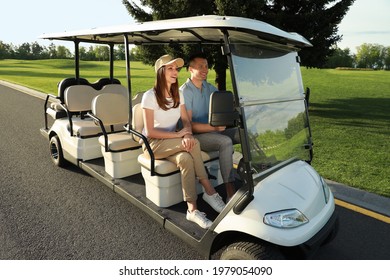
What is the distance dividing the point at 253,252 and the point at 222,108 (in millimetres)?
1025

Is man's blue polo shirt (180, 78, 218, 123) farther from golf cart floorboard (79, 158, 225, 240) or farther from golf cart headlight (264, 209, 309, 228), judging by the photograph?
golf cart headlight (264, 209, 309, 228)

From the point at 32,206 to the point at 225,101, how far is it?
2.88 meters

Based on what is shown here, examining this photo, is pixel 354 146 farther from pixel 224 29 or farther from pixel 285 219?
pixel 224 29

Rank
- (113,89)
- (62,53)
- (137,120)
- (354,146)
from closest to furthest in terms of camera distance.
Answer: (137,120), (113,89), (354,146), (62,53)

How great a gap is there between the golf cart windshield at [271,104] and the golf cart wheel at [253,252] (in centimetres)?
57

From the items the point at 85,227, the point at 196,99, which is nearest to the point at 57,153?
the point at 85,227

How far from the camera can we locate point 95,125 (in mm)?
4398

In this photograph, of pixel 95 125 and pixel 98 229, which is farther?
pixel 95 125

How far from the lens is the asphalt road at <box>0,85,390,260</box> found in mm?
2803

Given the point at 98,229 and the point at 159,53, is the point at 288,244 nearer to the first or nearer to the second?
the point at 98,229

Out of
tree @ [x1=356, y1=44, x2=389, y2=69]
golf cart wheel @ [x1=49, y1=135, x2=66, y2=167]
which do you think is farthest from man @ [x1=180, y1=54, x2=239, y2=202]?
tree @ [x1=356, y1=44, x2=389, y2=69]

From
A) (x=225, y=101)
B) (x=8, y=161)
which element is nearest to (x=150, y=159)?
(x=225, y=101)

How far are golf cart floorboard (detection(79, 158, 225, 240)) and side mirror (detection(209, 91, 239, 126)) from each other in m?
1.01

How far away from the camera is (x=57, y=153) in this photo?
16.2ft
